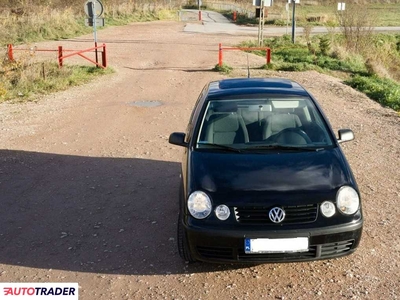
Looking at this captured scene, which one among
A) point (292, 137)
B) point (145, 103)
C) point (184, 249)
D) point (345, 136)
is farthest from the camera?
point (145, 103)

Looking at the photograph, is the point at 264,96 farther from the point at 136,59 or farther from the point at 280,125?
the point at 136,59

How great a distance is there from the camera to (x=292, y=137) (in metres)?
5.59

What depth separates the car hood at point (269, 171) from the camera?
482 centimetres

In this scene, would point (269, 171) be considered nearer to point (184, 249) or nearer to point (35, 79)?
point (184, 249)

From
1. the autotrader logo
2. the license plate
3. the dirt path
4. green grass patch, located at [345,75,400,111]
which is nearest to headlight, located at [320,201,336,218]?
the license plate

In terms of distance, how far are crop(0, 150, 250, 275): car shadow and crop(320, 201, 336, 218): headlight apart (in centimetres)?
109

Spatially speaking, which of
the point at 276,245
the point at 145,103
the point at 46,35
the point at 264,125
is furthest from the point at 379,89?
the point at 46,35

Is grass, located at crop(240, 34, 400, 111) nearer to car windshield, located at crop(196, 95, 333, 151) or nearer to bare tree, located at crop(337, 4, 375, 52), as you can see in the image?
bare tree, located at crop(337, 4, 375, 52)

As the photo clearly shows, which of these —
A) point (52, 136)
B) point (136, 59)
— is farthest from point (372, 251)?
point (136, 59)

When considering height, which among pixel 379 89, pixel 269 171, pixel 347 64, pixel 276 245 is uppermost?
pixel 269 171

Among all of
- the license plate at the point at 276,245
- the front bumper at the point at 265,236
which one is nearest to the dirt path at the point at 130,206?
the front bumper at the point at 265,236

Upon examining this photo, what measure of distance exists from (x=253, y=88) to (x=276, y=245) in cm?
225

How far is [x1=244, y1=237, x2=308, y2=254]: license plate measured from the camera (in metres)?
4.64

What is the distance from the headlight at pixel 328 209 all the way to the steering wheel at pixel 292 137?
0.95 m
